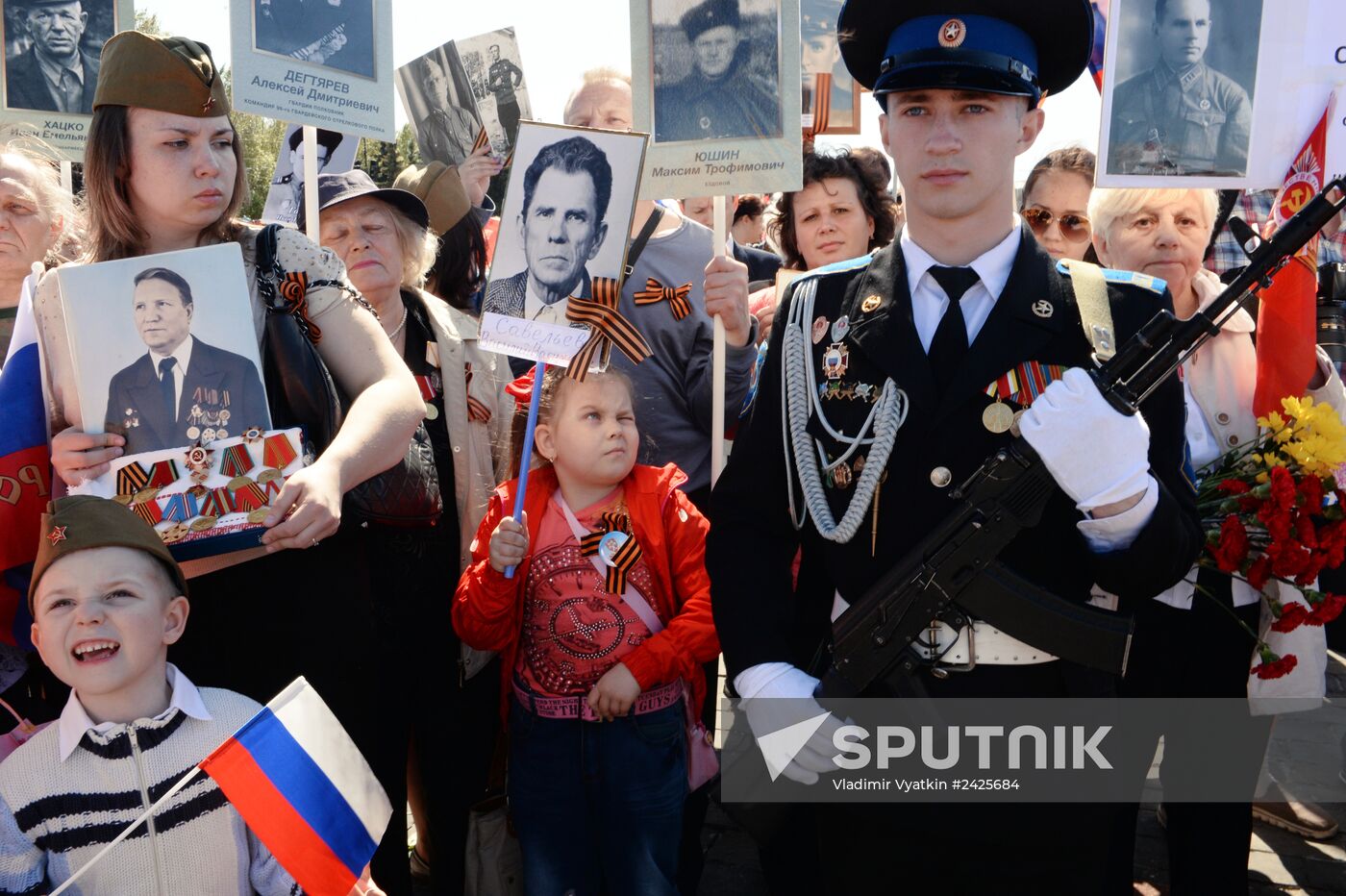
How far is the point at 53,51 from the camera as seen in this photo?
479cm

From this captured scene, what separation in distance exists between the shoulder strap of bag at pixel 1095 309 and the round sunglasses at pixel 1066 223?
2.28m

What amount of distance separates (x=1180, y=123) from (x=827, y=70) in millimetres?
1764

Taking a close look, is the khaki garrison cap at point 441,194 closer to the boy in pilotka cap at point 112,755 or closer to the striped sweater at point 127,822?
the boy in pilotka cap at point 112,755

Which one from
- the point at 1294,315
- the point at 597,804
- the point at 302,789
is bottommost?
the point at 597,804

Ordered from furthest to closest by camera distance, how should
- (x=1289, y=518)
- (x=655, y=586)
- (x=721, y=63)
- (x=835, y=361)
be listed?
(x=721, y=63), (x=655, y=586), (x=1289, y=518), (x=835, y=361)

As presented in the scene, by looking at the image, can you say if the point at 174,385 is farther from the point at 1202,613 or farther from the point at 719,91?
the point at 1202,613

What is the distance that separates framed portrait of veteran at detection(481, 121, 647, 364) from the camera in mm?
3352

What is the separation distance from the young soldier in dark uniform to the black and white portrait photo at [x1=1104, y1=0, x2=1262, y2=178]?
1196 millimetres

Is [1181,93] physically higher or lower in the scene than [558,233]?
higher

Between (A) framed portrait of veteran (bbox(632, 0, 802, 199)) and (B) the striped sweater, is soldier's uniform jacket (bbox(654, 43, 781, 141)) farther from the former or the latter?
(B) the striped sweater

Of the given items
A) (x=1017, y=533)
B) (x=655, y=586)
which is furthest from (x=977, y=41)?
(x=655, y=586)

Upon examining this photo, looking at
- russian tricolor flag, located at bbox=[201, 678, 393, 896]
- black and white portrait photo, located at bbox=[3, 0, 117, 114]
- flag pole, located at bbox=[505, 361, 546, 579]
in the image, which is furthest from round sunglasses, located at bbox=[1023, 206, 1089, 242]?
black and white portrait photo, located at bbox=[3, 0, 117, 114]

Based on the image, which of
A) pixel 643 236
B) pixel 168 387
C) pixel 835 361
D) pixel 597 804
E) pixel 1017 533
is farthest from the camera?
pixel 643 236

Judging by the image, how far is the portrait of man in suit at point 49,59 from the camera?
4762 mm
